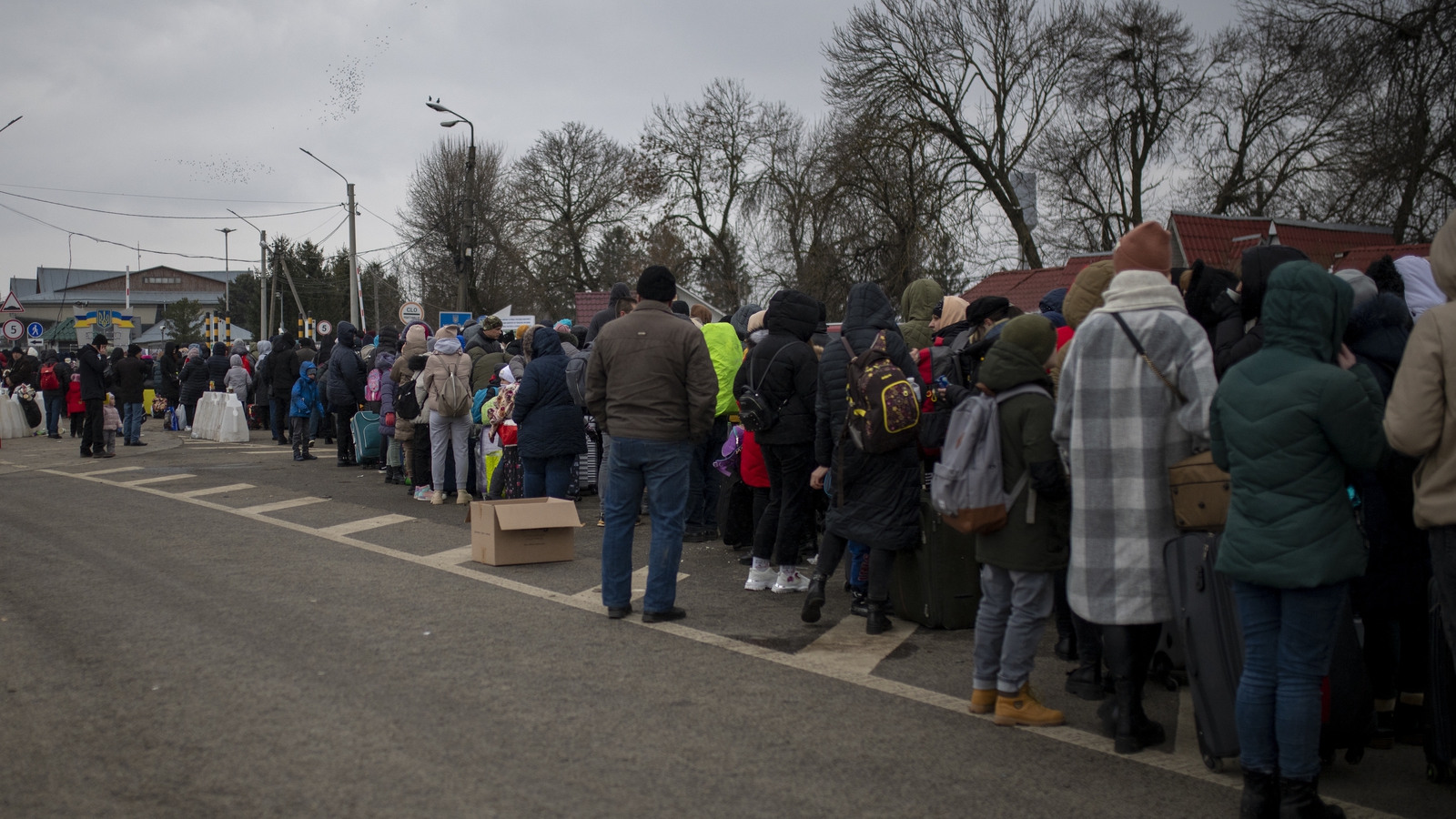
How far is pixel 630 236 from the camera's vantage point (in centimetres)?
4659

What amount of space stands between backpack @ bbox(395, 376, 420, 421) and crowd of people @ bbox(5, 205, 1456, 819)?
17.0ft

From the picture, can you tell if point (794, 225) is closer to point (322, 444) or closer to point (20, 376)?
point (322, 444)

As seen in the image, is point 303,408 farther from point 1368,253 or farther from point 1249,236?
point 1249,236

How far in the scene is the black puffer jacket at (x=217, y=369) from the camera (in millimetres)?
22969

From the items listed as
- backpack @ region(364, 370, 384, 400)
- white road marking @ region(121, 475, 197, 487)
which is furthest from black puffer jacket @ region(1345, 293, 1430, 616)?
white road marking @ region(121, 475, 197, 487)

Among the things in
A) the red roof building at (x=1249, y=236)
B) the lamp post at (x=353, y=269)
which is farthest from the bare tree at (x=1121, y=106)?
the lamp post at (x=353, y=269)

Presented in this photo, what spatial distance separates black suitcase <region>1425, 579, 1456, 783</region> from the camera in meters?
3.80

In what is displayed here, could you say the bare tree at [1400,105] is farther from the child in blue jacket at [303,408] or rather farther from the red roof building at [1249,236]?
the child in blue jacket at [303,408]

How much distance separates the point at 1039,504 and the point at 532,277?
45.0 m

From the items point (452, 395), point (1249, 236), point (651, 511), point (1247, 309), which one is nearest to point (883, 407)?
point (651, 511)

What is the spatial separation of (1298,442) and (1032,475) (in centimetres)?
122

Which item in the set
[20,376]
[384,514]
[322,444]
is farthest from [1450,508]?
[20,376]

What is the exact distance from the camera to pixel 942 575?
19.7 ft

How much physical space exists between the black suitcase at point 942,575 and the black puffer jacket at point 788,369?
1096 mm
